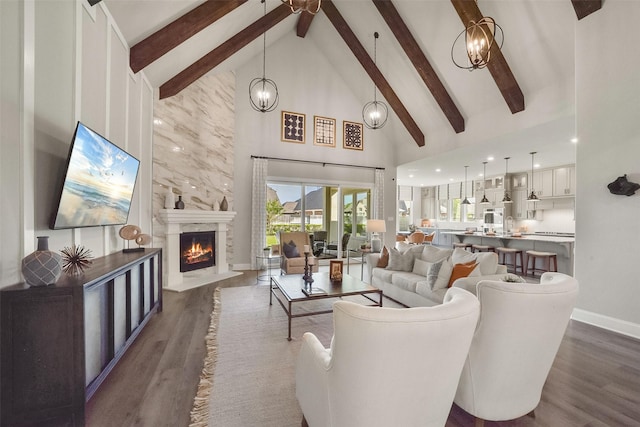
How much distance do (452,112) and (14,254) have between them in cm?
673

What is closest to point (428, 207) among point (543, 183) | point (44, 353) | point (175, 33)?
point (543, 183)

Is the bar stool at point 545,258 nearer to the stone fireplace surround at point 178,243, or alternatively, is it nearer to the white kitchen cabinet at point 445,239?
the white kitchen cabinet at point 445,239

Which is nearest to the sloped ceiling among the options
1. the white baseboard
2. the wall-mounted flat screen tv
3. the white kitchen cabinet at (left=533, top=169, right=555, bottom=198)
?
the white kitchen cabinet at (left=533, top=169, right=555, bottom=198)

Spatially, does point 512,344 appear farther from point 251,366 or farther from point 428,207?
point 428,207

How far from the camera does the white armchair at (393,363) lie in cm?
105

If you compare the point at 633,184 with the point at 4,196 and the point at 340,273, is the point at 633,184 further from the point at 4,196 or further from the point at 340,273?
the point at 4,196

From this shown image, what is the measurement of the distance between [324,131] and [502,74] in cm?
398

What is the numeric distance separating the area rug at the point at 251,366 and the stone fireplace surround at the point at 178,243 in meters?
1.41

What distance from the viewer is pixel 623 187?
3098 mm

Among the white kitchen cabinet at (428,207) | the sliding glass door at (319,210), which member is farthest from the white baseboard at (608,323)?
the white kitchen cabinet at (428,207)

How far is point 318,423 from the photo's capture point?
139 centimetres

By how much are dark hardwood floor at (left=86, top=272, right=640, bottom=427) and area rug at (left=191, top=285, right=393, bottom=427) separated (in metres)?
0.13

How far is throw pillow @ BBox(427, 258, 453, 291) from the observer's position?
3230mm

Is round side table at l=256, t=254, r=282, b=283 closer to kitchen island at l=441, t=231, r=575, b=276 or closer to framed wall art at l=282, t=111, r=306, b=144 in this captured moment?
framed wall art at l=282, t=111, r=306, b=144
